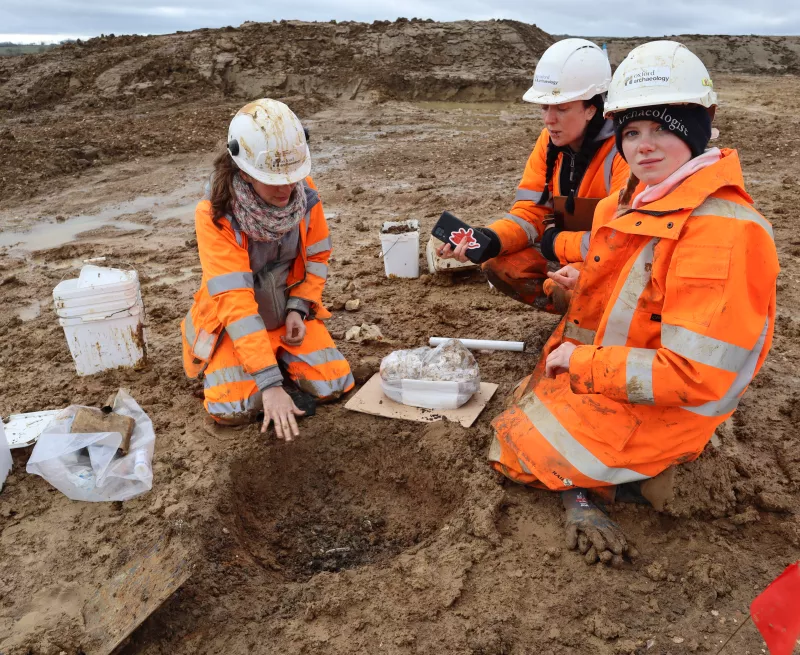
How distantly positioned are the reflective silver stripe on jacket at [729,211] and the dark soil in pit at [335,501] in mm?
1557

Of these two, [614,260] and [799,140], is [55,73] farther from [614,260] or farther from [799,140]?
[614,260]

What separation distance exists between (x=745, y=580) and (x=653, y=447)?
0.55 meters

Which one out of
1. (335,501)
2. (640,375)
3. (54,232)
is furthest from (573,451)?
(54,232)

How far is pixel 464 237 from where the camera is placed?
351 cm

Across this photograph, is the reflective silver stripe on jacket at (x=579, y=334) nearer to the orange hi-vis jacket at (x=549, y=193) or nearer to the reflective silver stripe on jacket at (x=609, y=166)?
the orange hi-vis jacket at (x=549, y=193)

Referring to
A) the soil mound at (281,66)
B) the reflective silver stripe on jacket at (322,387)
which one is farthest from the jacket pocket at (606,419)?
the soil mound at (281,66)

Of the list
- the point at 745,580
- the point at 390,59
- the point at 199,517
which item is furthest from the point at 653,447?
the point at 390,59

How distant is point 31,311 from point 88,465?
2534mm

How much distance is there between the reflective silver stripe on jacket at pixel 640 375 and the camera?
208 cm

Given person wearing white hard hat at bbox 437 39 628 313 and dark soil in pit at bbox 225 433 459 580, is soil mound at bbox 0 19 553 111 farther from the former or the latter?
dark soil in pit at bbox 225 433 459 580

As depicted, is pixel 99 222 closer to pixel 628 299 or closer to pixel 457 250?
pixel 457 250

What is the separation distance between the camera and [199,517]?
266 centimetres

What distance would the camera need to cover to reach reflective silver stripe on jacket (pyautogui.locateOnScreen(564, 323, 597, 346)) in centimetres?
275

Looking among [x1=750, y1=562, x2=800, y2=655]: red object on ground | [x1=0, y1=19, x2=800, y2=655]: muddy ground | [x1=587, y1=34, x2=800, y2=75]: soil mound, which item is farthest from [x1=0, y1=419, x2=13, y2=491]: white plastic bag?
[x1=587, y1=34, x2=800, y2=75]: soil mound
